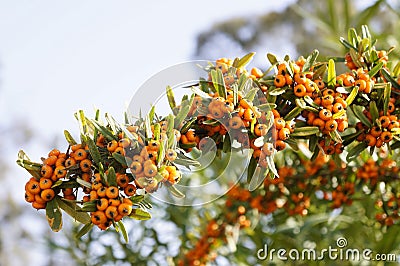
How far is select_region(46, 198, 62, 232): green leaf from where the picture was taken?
71 centimetres

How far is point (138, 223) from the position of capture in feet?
6.41

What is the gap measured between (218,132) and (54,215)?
0.25 m

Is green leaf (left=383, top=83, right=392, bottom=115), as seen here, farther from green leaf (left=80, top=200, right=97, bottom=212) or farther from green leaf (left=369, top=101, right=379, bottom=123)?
green leaf (left=80, top=200, right=97, bottom=212)

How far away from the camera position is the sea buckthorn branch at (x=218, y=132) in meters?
0.71

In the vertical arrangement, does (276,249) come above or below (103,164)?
below

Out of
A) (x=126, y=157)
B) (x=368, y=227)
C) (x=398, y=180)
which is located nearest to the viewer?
(x=126, y=157)

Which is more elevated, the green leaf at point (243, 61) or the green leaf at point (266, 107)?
the green leaf at point (243, 61)

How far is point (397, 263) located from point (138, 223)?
0.85 metres

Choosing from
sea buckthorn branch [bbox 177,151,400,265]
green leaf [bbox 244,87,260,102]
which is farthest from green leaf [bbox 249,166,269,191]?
sea buckthorn branch [bbox 177,151,400,265]

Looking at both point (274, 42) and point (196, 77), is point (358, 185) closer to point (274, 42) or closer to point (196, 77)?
point (196, 77)

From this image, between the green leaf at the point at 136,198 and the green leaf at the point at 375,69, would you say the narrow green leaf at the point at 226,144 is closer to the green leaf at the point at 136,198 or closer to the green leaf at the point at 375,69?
the green leaf at the point at 136,198

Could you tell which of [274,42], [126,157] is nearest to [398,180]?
[126,157]

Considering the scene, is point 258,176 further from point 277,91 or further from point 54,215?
point 54,215
